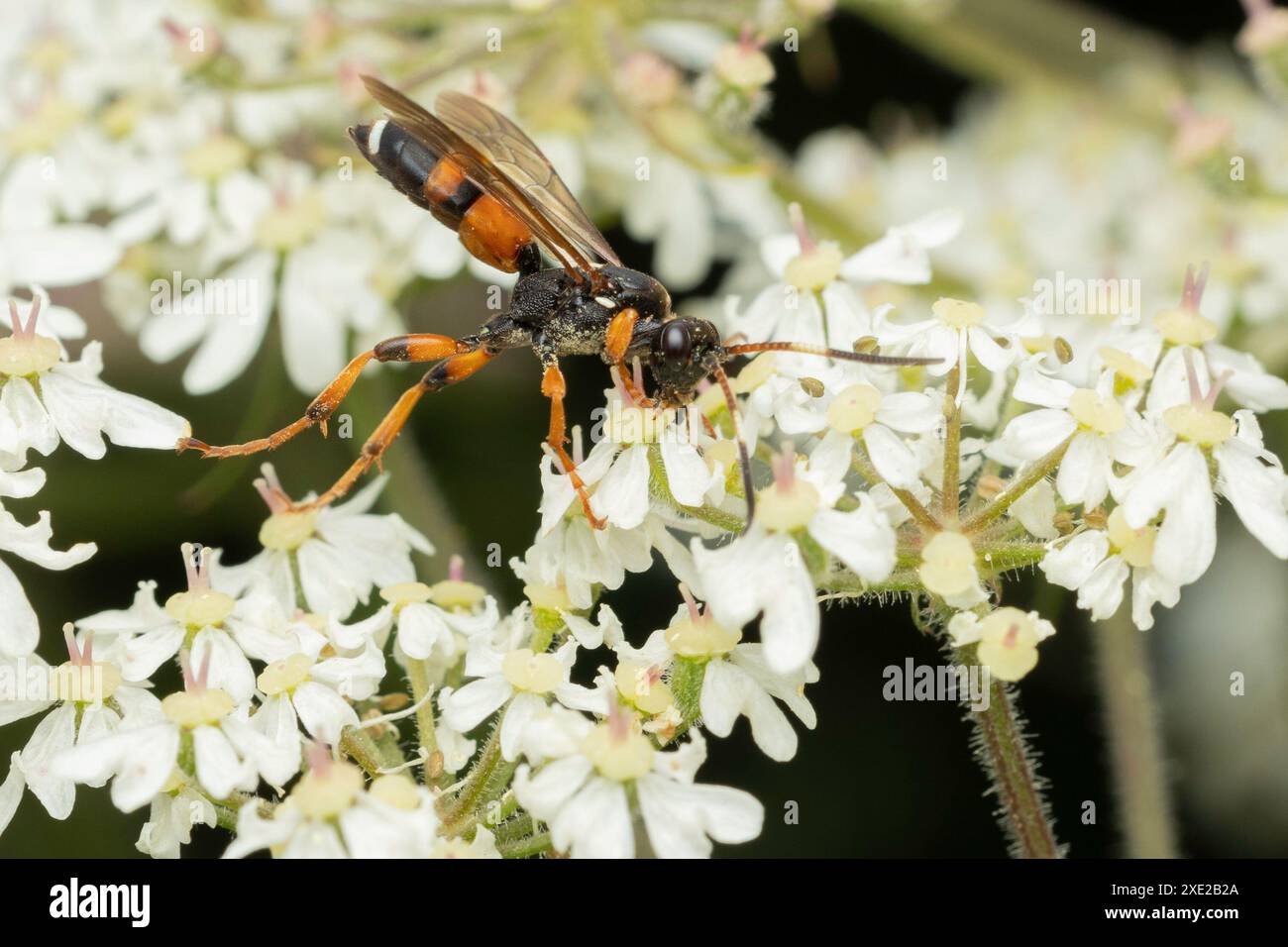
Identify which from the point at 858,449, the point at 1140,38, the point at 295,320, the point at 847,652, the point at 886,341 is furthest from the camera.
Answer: the point at 1140,38

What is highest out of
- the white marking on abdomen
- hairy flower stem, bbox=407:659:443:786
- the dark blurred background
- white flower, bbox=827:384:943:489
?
the white marking on abdomen

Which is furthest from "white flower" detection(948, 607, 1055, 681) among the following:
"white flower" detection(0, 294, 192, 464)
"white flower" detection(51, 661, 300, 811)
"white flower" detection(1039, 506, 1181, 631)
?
"white flower" detection(0, 294, 192, 464)

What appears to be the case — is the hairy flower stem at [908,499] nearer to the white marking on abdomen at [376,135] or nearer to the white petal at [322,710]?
the white petal at [322,710]

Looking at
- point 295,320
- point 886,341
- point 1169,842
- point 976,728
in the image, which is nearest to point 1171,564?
point 976,728

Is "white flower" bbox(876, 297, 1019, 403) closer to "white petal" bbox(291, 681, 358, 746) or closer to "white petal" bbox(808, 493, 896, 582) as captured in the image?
"white petal" bbox(808, 493, 896, 582)

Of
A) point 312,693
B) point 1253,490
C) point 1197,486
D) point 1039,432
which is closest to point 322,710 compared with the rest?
point 312,693

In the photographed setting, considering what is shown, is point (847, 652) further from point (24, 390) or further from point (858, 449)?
point (24, 390)

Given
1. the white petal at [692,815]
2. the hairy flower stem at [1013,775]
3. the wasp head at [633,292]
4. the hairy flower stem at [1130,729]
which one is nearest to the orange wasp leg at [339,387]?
the wasp head at [633,292]
